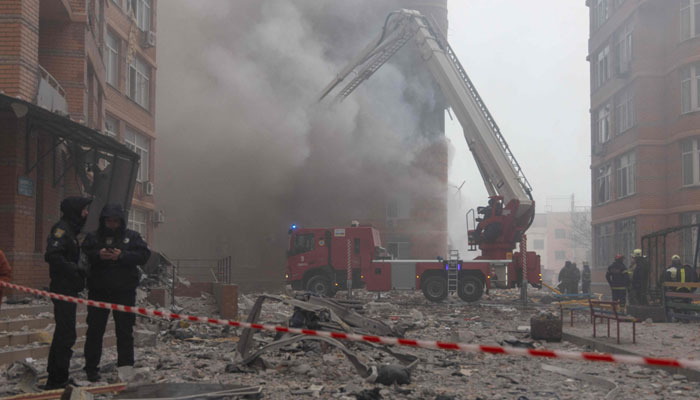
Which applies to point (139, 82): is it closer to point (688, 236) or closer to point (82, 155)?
point (82, 155)

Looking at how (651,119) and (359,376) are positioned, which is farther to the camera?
(651,119)

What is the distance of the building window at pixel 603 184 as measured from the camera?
3359 cm

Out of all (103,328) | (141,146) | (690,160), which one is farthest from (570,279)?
(103,328)

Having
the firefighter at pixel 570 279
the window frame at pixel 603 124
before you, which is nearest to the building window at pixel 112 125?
the firefighter at pixel 570 279

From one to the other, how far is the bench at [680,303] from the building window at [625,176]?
14.7 m

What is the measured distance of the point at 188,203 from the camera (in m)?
32.9

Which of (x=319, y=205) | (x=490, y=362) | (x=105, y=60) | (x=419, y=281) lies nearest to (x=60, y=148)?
(x=105, y=60)

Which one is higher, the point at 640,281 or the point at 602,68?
the point at 602,68

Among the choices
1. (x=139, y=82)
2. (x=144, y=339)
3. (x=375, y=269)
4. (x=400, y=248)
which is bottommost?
(x=144, y=339)

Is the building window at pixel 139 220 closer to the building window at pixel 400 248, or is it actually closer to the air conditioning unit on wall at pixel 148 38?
the air conditioning unit on wall at pixel 148 38

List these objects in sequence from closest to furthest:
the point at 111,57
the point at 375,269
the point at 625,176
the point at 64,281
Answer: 1. the point at 64,281
2. the point at 111,57
3. the point at 375,269
4. the point at 625,176

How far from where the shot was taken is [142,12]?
25.4 meters

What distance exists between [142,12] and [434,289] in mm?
13325

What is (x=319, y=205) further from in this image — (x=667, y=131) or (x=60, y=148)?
(x=60, y=148)
